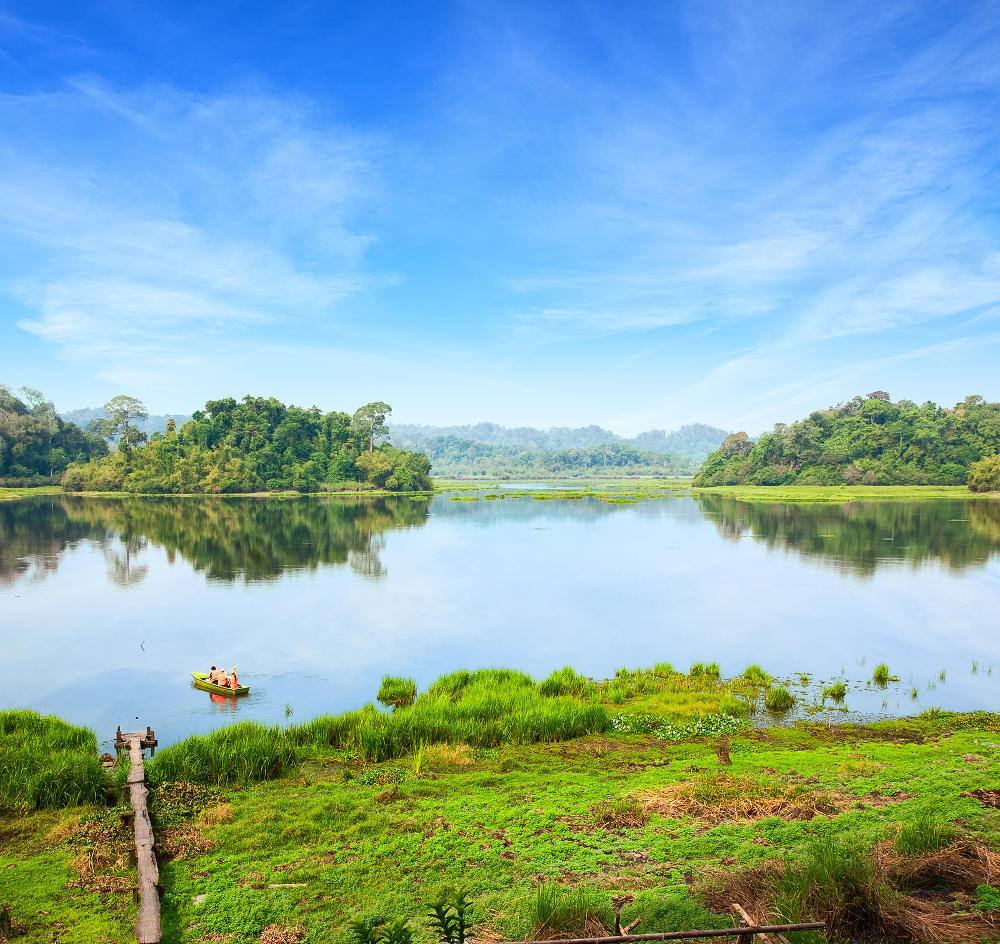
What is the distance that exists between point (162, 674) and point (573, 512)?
1945 inches

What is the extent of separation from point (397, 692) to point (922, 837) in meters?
10.3

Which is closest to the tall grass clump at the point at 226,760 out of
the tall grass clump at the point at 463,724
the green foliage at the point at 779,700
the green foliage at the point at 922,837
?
the tall grass clump at the point at 463,724

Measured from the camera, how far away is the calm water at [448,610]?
14984mm

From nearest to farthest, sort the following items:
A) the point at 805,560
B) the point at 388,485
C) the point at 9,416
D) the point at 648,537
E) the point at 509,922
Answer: the point at 509,922
the point at 805,560
the point at 648,537
the point at 9,416
the point at 388,485

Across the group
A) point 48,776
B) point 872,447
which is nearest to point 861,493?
point 872,447

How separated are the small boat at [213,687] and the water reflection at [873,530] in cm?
2631

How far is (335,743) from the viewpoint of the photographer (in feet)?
34.7

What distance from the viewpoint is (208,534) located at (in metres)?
42.7

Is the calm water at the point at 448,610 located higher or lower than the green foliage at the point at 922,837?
lower

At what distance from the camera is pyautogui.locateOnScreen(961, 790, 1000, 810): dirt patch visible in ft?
23.1

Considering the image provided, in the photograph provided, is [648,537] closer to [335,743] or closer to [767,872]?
[335,743]

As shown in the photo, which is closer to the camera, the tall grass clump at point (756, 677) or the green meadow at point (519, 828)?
the green meadow at point (519, 828)

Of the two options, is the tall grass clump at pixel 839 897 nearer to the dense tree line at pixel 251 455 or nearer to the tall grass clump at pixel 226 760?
the tall grass clump at pixel 226 760

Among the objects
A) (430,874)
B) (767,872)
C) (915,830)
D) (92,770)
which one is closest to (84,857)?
(92,770)
